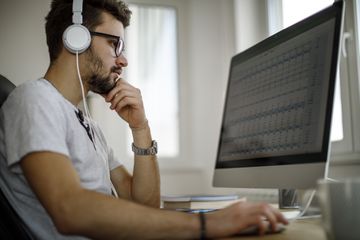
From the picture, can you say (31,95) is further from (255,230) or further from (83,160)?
(255,230)

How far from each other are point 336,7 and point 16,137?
83 cm

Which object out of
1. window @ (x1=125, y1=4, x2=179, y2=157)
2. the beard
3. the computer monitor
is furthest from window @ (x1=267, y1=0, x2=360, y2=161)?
window @ (x1=125, y1=4, x2=179, y2=157)

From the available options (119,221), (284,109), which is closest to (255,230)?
(119,221)

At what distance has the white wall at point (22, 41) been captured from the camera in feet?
6.96

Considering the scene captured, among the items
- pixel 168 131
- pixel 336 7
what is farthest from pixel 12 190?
pixel 168 131

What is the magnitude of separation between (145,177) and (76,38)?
578 millimetres

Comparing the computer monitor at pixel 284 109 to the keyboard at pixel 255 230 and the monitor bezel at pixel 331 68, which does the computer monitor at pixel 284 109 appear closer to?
the monitor bezel at pixel 331 68

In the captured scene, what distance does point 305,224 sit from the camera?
97 centimetres

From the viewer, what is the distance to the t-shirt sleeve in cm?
92

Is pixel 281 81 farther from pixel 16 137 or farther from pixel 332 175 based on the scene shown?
pixel 16 137

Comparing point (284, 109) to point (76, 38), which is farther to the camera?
point (76, 38)

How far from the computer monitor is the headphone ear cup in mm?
514

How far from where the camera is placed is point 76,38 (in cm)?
124

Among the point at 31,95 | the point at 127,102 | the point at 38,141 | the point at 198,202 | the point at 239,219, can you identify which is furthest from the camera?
the point at 198,202
